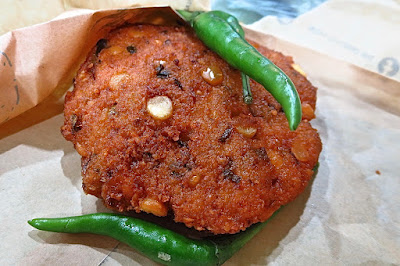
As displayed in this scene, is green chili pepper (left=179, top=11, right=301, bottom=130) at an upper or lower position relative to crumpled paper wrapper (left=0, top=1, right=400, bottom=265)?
upper

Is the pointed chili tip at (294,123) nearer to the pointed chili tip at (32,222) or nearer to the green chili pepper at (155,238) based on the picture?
the green chili pepper at (155,238)

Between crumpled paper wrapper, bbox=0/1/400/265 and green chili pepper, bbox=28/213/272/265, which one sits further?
crumpled paper wrapper, bbox=0/1/400/265

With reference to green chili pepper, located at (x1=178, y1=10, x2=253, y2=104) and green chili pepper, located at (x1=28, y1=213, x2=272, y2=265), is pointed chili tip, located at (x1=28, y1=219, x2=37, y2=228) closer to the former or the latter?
green chili pepper, located at (x1=28, y1=213, x2=272, y2=265)

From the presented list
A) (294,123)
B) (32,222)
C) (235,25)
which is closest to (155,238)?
(32,222)

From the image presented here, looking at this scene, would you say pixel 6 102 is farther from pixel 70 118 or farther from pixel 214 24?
pixel 214 24

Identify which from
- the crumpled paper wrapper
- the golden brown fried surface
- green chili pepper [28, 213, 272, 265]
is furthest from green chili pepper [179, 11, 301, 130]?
green chili pepper [28, 213, 272, 265]

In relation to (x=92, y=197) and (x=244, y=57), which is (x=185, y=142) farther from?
(x=92, y=197)
